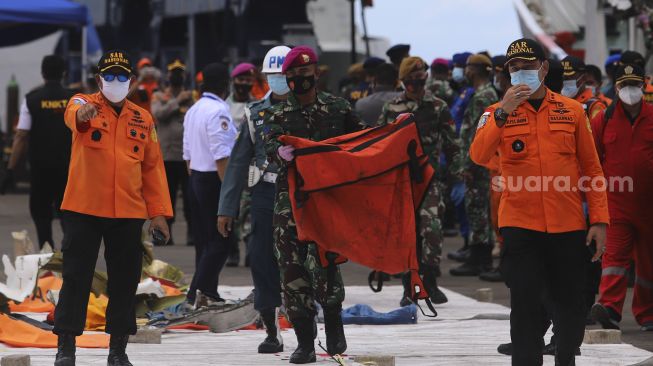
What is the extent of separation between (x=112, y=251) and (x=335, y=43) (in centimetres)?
2907

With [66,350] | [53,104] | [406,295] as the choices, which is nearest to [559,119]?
[66,350]

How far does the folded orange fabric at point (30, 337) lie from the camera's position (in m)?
10.5

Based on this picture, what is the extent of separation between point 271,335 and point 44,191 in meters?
5.64

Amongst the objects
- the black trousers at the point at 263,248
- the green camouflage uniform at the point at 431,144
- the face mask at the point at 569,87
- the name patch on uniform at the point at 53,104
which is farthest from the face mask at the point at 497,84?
the black trousers at the point at 263,248

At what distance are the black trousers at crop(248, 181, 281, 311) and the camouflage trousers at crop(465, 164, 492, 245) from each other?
5118 mm

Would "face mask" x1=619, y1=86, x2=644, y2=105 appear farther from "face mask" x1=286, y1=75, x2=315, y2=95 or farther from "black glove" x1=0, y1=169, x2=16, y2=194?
"black glove" x1=0, y1=169, x2=16, y2=194

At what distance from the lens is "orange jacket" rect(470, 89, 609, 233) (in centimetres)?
848

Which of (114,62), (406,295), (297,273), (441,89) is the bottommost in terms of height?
(406,295)

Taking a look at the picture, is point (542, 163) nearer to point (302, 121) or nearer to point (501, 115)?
point (501, 115)

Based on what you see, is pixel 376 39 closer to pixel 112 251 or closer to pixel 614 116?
pixel 614 116

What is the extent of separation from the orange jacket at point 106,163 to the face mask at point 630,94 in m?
3.79

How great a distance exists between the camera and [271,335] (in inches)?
410

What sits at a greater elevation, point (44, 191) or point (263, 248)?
point (44, 191)

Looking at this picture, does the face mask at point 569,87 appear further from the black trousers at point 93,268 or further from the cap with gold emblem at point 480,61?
the cap with gold emblem at point 480,61
